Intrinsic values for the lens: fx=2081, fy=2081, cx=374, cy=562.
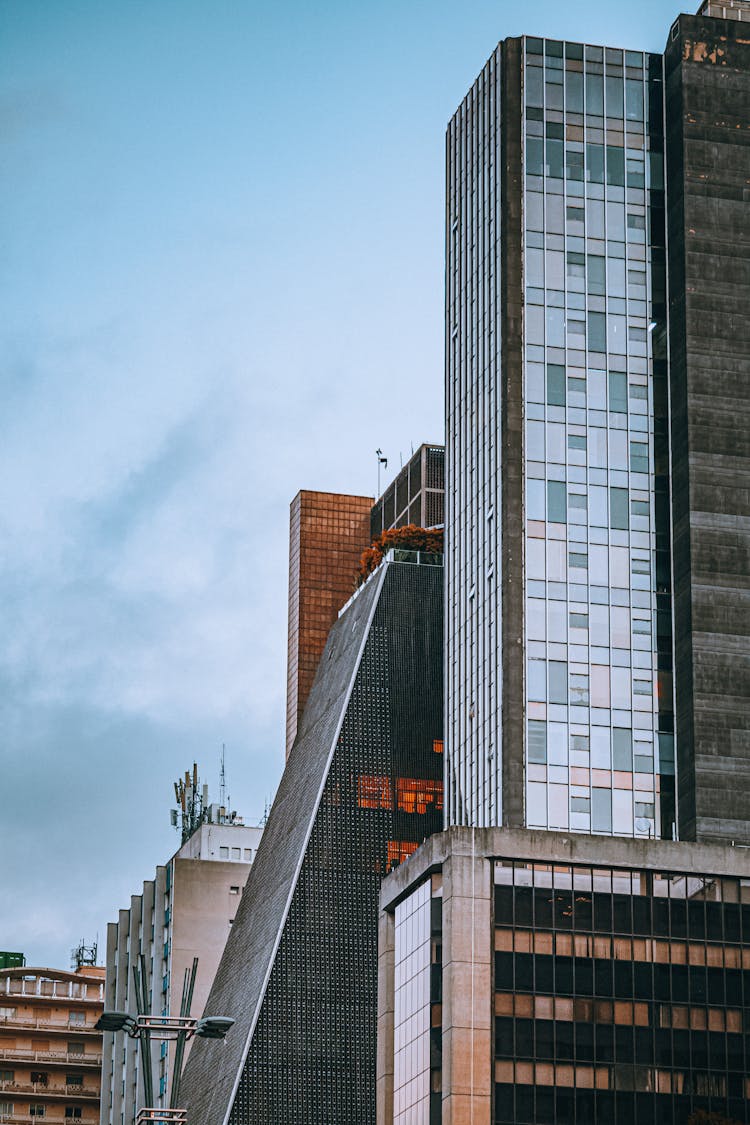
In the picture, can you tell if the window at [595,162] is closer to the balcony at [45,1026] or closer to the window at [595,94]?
the window at [595,94]

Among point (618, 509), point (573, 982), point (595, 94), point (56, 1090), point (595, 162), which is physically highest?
point (595, 94)

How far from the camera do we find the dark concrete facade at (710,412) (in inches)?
4692

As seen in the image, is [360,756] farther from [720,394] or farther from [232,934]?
[720,394]

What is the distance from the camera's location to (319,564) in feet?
602

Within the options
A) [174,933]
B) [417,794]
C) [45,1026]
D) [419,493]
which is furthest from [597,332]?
[45,1026]

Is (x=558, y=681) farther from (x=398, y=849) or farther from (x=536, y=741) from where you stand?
(x=398, y=849)

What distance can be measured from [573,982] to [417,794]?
37.3 m

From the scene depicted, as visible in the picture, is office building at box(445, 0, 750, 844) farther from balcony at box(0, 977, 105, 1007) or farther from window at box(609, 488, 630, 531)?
balcony at box(0, 977, 105, 1007)

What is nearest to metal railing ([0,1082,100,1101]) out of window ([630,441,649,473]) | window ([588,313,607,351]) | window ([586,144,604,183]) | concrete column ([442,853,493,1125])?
window ([630,441,649,473])

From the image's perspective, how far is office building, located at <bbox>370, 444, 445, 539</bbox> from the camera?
165625mm

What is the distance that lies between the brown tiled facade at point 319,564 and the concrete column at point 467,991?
76346 millimetres

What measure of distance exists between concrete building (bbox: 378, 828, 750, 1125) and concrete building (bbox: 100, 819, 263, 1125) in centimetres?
5301

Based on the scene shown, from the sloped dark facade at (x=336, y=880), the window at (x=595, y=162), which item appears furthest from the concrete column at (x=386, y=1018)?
the window at (x=595, y=162)

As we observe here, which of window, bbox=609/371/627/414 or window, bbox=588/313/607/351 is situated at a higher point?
window, bbox=588/313/607/351
